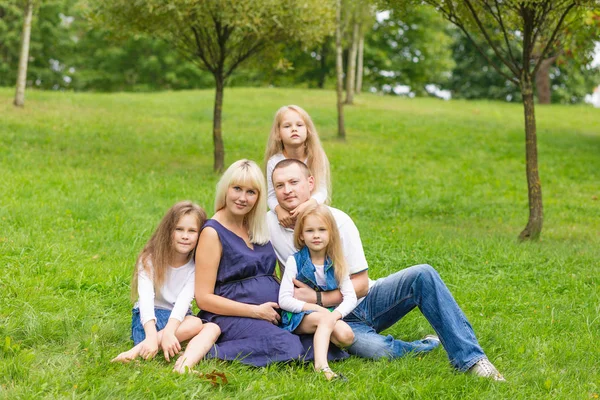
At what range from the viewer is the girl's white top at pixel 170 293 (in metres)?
4.30

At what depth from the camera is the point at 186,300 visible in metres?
4.38

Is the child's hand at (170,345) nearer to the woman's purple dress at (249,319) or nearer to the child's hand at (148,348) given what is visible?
the child's hand at (148,348)

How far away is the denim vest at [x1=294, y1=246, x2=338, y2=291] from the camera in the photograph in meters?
4.35

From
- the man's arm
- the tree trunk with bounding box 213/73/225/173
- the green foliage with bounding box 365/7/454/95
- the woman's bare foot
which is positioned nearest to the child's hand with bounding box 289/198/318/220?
the man's arm

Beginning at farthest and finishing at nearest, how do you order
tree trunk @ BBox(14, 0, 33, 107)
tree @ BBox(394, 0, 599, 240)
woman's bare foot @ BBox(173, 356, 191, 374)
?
tree trunk @ BBox(14, 0, 33, 107) → tree @ BBox(394, 0, 599, 240) → woman's bare foot @ BBox(173, 356, 191, 374)

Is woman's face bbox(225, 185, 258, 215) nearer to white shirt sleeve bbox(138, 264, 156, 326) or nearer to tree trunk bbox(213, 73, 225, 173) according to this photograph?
white shirt sleeve bbox(138, 264, 156, 326)

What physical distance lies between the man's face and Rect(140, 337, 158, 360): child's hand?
127 cm

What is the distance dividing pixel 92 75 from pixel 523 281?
35.2 meters

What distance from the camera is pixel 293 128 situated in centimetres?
512

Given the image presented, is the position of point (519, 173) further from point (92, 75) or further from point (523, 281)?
point (92, 75)

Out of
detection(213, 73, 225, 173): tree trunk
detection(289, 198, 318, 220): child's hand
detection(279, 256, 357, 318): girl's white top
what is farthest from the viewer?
detection(213, 73, 225, 173): tree trunk

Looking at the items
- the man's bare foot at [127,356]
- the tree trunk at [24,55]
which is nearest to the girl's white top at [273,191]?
the man's bare foot at [127,356]

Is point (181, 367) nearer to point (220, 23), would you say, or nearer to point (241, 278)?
point (241, 278)

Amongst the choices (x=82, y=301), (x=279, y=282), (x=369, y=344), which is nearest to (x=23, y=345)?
(x=82, y=301)
